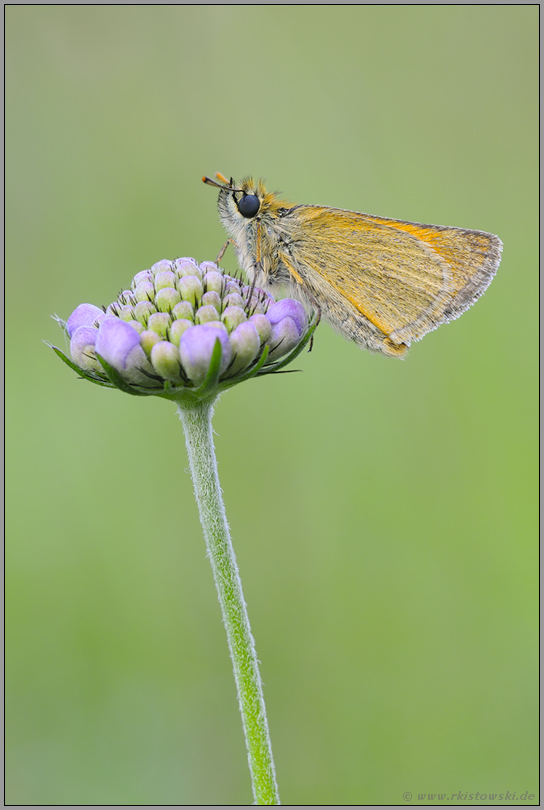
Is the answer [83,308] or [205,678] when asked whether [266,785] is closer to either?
[83,308]

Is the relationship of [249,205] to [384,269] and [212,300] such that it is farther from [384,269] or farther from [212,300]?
[212,300]

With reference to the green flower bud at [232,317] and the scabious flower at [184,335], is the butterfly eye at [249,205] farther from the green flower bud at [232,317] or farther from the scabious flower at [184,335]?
the green flower bud at [232,317]

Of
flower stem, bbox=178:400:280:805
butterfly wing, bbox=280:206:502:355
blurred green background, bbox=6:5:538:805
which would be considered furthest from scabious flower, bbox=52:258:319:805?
blurred green background, bbox=6:5:538:805

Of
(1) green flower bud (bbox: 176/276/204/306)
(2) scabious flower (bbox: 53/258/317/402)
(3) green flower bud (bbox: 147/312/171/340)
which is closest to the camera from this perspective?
(2) scabious flower (bbox: 53/258/317/402)

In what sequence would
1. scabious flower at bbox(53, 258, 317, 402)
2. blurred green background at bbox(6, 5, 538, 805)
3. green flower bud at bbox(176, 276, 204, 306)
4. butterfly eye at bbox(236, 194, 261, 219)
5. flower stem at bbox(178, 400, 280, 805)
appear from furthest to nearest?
blurred green background at bbox(6, 5, 538, 805), butterfly eye at bbox(236, 194, 261, 219), green flower bud at bbox(176, 276, 204, 306), scabious flower at bbox(53, 258, 317, 402), flower stem at bbox(178, 400, 280, 805)

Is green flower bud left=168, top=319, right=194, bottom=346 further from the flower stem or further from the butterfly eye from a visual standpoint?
the butterfly eye

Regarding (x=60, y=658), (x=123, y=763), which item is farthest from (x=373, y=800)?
(x=60, y=658)
